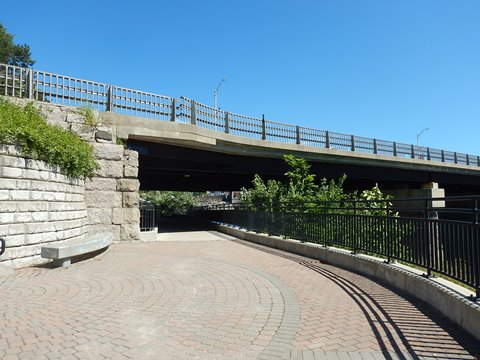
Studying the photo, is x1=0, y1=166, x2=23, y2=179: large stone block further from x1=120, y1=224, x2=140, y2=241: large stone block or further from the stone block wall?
x1=120, y1=224, x2=140, y2=241: large stone block

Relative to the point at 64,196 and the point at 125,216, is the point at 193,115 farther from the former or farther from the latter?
the point at 64,196

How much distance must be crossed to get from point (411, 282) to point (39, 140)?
28.0 ft

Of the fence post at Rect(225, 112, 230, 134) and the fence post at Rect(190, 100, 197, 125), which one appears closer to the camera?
the fence post at Rect(190, 100, 197, 125)

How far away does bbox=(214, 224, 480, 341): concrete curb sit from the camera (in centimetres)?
436

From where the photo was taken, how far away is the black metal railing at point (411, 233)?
4.77 m

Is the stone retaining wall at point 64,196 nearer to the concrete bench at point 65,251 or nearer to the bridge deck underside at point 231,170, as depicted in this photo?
the concrete bench at point 65,251

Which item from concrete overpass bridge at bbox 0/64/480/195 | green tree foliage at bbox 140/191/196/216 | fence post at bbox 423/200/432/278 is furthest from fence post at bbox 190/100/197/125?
green tree foliage at bbox 140/191/196/216

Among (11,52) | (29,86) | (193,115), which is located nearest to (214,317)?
(29,86)

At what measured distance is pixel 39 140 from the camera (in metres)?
9.15

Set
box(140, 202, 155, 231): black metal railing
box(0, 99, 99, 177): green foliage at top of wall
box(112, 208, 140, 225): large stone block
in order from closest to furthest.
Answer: box(0, 99, 99, 177): green foliage at top of wall
box(112, 208, 140, 225): large stone block
box(140, 202, 155, 231): black metal railing

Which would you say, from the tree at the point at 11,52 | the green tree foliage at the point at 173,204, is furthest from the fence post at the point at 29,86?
the tree at the point at 11,52

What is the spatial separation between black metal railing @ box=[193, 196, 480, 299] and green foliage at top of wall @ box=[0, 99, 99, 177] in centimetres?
666

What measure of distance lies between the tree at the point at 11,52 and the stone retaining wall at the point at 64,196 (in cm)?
4710

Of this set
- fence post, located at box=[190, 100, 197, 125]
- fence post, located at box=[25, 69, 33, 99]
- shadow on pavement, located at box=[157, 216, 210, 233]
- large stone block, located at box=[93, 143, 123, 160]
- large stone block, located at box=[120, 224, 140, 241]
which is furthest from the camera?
shadow on pavement, located at box=[157, 216, 210, 233]
